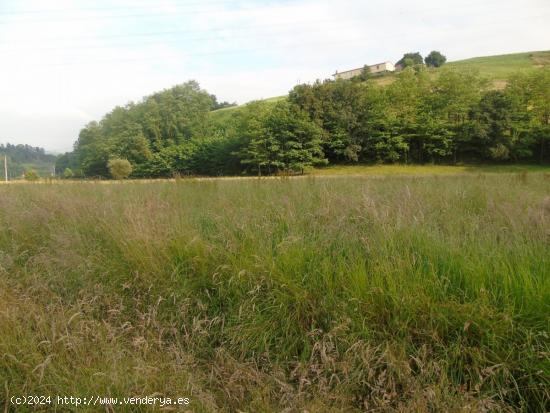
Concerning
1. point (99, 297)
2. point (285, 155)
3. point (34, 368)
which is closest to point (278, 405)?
point (34, 368)

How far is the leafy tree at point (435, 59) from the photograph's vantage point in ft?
373

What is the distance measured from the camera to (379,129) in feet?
154

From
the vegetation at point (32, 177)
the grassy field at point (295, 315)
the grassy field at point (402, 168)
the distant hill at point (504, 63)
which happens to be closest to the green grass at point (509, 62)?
the distant hill at point (504, 63)

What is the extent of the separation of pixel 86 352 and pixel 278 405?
134 cm

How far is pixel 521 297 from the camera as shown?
218 cm

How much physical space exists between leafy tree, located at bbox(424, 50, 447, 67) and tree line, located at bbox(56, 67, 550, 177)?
61.4 metres

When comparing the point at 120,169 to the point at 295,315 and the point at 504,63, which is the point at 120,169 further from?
the point at 504,63

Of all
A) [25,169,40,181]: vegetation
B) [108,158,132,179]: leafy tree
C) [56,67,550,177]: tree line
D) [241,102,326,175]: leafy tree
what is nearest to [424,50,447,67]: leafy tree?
[56,67,550,177]: tree line

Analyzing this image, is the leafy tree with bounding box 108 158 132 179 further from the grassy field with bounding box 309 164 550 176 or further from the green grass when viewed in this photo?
the green grass

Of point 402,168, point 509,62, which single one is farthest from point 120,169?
point 509,62

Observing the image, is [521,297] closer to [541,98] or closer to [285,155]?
[285,155]

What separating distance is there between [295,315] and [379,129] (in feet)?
159

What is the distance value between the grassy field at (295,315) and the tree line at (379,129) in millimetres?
31482

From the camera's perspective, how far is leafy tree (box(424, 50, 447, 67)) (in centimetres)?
11369
